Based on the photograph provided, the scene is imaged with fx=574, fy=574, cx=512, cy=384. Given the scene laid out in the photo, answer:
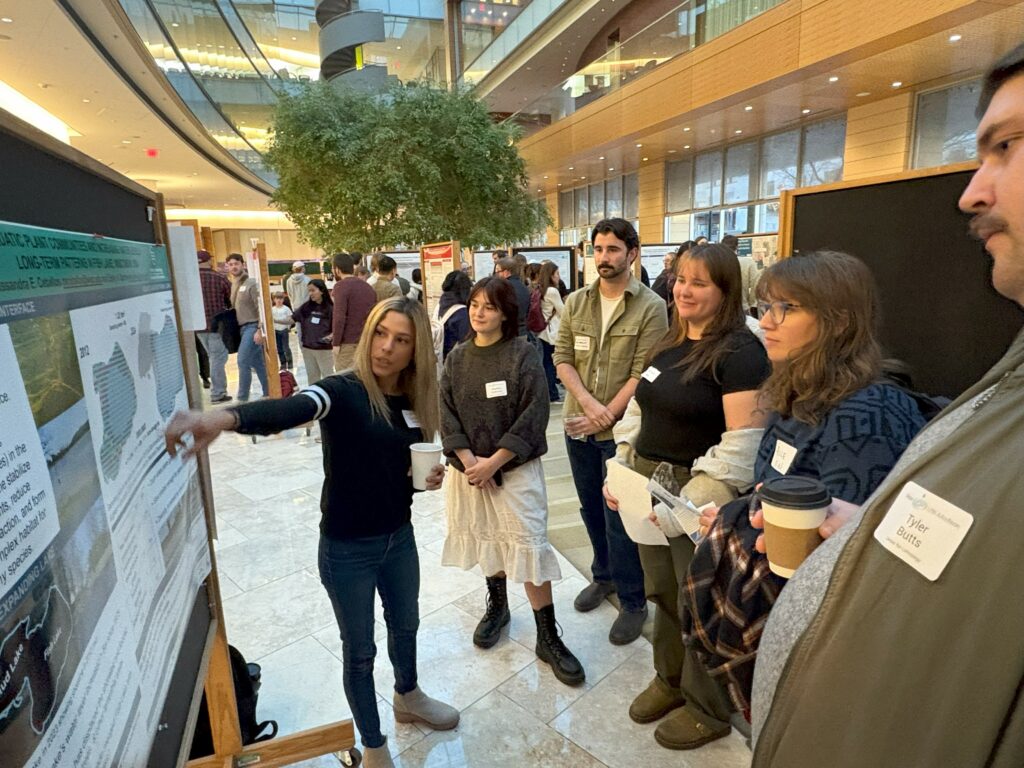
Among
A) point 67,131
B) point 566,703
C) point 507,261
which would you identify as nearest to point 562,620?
point 566,703

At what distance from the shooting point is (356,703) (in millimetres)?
1751

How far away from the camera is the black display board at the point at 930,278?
5.29 feet

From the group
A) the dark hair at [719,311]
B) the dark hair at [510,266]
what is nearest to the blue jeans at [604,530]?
the dark hair at [719,311]

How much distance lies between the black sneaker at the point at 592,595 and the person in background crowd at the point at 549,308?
3033mm

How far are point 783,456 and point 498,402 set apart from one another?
3.65 ft

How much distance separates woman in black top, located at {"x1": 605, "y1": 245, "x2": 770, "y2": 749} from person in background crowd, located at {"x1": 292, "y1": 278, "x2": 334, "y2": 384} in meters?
4.54

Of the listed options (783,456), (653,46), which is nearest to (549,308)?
(783,456)

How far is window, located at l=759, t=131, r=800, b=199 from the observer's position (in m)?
11.5

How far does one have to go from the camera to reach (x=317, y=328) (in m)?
5.87

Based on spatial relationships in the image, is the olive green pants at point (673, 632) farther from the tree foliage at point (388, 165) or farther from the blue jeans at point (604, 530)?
the tree foliage at point (388, 165)

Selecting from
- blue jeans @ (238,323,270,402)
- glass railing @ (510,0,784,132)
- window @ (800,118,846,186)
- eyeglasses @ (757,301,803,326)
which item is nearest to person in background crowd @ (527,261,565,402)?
blue jeans @ (238,323,270,402)

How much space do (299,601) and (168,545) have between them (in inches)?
76.0

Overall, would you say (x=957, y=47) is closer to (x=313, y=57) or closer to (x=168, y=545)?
(x=168, y=545)

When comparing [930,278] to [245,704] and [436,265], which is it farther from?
[436,265]
